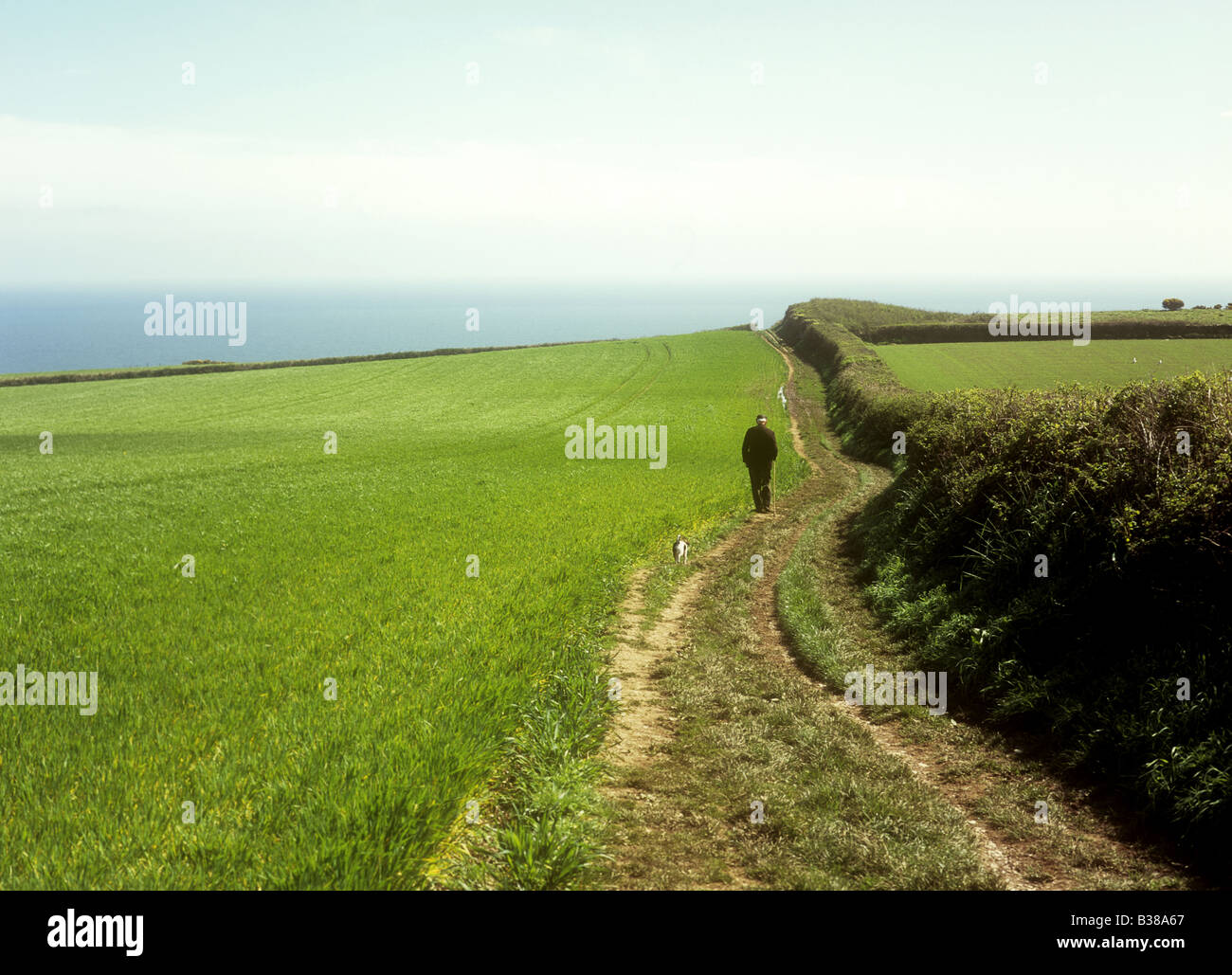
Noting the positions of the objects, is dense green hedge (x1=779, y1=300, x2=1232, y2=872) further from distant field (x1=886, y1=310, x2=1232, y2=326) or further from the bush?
distant field (x1=886, y1=310, x2=1232, y2=326)

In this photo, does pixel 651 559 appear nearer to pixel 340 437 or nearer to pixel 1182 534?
pixel 1182 534

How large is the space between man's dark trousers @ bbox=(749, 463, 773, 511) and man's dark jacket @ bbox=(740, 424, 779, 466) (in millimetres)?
116

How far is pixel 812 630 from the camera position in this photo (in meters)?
10.8

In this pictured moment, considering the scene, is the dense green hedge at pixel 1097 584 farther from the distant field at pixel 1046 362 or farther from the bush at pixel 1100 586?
the distant field at pixel 1046 362

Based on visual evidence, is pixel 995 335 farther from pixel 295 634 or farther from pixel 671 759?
pixel 295 634

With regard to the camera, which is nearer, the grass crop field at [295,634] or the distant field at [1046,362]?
the grass crop field at [295,634]

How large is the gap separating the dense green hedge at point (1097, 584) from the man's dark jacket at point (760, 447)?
5.59m

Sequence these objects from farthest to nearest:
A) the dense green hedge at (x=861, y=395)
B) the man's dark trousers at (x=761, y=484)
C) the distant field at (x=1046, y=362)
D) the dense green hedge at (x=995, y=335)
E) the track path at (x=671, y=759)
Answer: the dense green hedge at (x=995, y=335) → the distant field at (x=1046, y=362) → the dense green hedge at (x=861, y=395) → the man's dark trousers at (x=761, y=484) → the track path at (x=671, y=759)

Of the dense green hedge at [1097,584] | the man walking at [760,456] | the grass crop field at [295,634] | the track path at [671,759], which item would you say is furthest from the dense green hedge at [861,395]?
the dense green hedge at [1097,584]

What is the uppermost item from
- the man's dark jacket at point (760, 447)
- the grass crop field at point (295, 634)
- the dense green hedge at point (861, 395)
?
the dense green hedge at point (861, 395)

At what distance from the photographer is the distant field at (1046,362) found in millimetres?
35875

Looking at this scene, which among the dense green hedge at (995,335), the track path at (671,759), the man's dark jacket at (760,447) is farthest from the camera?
the dense green hedge at (995,335)
